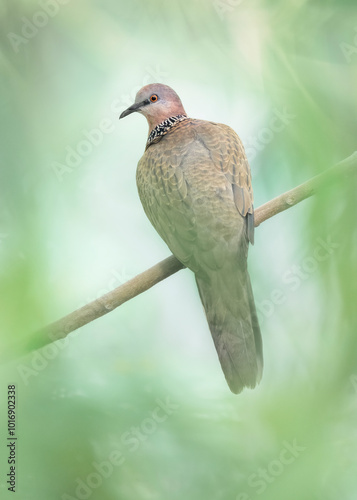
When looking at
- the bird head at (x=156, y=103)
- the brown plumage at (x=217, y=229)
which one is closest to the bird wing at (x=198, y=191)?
the brown plumage at (x=217, y=229)

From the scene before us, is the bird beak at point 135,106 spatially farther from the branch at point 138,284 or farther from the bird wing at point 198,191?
the branch at point 138,284

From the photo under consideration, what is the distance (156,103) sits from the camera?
5.70ft

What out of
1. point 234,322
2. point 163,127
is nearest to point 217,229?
point 234,322

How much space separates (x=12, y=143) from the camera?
135cm

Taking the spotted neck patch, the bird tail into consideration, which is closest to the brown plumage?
the bird tail

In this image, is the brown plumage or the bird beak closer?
the brown plumage

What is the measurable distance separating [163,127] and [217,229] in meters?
0.49

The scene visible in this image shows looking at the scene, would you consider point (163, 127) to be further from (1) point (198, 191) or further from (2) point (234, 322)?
(2) point (234, 322)

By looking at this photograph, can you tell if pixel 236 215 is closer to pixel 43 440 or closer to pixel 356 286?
pixel 356 286

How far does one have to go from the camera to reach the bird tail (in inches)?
54.7

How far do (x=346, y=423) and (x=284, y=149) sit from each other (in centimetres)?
60

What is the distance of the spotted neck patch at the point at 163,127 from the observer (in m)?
1.70

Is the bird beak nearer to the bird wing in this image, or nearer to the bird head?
the bird head

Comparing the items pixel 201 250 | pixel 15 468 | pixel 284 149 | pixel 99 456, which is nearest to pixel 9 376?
pixel 15 468
